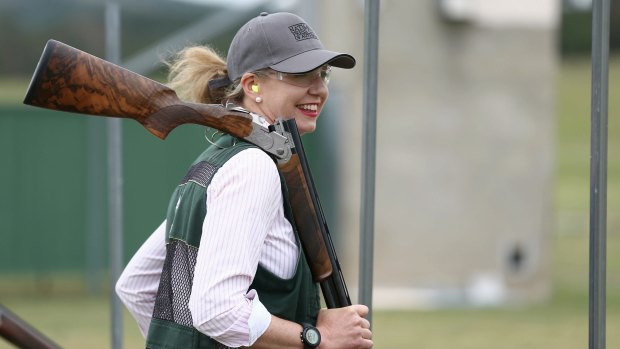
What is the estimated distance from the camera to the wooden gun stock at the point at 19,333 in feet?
9.43

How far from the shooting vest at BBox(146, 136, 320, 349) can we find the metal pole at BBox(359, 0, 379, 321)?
32 centimetres

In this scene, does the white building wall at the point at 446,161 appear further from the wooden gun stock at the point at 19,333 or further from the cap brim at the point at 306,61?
the cap brim at the point at 306,61

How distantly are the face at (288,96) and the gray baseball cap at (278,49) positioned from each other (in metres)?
0.03

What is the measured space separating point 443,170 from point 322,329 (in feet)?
31.9

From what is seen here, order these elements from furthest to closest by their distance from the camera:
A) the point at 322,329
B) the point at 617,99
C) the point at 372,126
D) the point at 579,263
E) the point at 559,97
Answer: the point at 559,97 < the point at 617,99 < the point at 579,263 < the point at 372,126 < the point at 322,329

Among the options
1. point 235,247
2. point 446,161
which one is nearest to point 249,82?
point 235,247

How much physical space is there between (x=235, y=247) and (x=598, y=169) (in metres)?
0.99

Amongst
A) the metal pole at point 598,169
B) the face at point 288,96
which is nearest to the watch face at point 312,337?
the face at point 288,96

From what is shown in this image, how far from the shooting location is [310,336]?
266 cm

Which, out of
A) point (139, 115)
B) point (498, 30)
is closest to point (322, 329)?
point (139, 115)

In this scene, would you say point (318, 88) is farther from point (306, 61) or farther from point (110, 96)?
point (110, 96)

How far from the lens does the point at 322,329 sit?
2.71m

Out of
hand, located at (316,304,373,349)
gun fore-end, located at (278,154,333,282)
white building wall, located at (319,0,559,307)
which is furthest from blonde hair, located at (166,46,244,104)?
white building wall, located at (319,0,559,307)

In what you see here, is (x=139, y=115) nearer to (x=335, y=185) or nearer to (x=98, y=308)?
(x=98, y=308)
